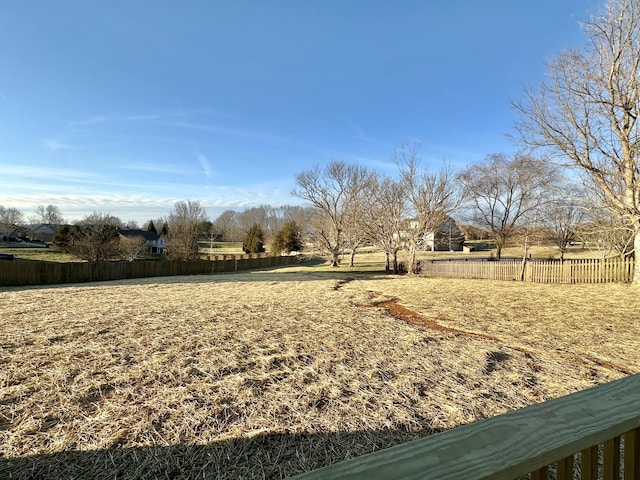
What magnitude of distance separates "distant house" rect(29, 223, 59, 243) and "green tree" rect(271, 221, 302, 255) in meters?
53.4

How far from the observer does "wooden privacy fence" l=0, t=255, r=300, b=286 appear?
15.6 metres

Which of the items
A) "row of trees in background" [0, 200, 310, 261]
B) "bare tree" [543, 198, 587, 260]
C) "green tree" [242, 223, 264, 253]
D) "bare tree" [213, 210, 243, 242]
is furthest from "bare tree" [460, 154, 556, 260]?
"bare tree" [213, 210, 243, 242]

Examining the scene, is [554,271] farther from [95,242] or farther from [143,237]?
[143,237]

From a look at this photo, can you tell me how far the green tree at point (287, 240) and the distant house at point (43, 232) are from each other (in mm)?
53384

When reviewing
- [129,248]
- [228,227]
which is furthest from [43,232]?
[129,248]

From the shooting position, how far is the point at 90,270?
17859 millimetres

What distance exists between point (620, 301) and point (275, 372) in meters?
10.6

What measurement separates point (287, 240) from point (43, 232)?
6115 cm

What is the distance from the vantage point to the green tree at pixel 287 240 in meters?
44.5

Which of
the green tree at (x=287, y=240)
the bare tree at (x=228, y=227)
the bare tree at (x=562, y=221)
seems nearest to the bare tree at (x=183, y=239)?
the green tree at (x=287, y=240)

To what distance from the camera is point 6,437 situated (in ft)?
8.75

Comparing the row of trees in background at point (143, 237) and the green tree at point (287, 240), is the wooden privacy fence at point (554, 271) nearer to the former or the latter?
the row of trees in background at point (143, 237)

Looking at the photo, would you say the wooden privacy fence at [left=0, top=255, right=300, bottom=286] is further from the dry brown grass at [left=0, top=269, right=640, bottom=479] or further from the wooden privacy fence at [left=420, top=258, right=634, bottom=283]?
the wooden privacy fence at [left=420, top=258, right=634, bottom=283]

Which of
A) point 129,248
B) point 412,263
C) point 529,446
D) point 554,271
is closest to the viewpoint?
point 529,446
